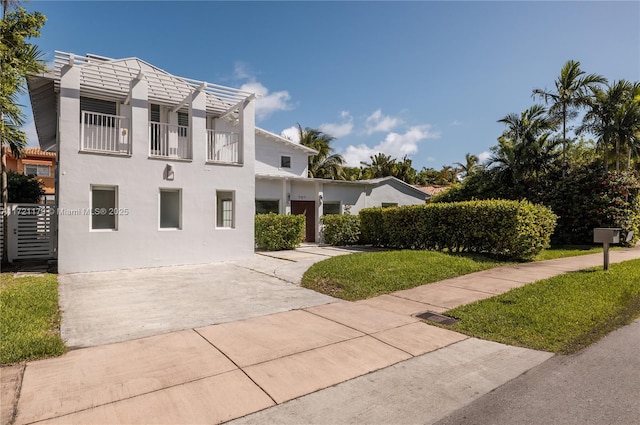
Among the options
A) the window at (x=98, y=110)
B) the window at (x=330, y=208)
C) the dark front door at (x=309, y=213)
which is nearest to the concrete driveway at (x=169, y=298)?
the window at (x=98, y=110)

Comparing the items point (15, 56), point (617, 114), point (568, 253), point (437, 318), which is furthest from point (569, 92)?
point (15, 56)

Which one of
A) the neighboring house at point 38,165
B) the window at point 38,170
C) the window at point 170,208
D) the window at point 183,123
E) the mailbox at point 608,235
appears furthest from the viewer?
the window at point 38,170

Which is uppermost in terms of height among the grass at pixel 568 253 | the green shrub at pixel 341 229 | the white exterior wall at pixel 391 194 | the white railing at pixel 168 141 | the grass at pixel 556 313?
the white railing at pixel 168 141

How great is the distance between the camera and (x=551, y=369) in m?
4.01

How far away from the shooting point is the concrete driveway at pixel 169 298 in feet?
17.6

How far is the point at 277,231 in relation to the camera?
15211 millimetres

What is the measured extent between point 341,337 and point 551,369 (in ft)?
8.26

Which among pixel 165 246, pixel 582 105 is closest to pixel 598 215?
pixel 582 105

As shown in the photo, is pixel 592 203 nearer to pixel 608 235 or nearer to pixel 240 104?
pixel 608 235

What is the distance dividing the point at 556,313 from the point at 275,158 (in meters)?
16.4

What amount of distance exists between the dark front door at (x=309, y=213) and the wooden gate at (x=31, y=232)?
10187 millimetres

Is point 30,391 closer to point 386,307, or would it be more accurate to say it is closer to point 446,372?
point 446,372

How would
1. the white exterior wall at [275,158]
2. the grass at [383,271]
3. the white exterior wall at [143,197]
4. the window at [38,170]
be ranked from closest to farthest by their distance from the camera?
the grass at [383,271] → the white exterior wall at [143,197] → the white exterior wall at [275,158] → the window at [38,170]

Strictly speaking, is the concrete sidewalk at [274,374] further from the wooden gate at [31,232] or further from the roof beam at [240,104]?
the wooden gate at [31,232]
